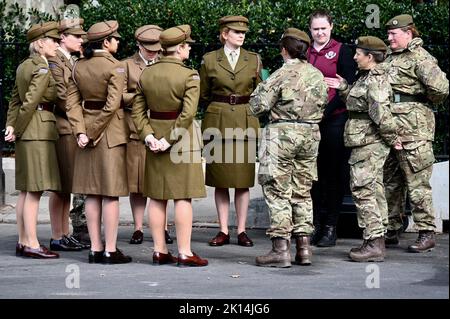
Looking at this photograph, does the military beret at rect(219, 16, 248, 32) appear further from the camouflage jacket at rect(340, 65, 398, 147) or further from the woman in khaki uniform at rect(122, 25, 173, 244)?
the camouflage jacket at rect(340, 65, 398, 147)

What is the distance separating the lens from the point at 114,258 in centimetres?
1086

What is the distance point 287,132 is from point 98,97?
165cm

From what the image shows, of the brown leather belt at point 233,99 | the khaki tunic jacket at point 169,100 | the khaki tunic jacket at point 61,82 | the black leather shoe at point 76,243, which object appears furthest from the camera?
the brown leather belt at point 233,99

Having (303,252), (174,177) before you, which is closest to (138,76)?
(174,177)

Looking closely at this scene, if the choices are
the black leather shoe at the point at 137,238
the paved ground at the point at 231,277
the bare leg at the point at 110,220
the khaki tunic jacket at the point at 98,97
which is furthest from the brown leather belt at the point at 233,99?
the bare leg at the point at 110,220

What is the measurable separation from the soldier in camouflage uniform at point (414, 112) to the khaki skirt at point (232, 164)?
1388 millimetres

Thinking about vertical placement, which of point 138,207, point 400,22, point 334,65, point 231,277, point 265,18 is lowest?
point 231,277

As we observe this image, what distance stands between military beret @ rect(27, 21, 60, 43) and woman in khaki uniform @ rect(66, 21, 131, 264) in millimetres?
464

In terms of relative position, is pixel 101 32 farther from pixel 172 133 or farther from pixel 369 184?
pixel 369 184

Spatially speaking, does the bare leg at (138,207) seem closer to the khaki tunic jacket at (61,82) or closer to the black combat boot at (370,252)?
the khaki tunic jacket at (61,82)

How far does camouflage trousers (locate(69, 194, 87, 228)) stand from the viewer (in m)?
12.0

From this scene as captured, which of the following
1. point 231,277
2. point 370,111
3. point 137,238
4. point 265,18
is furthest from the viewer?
point 265,18

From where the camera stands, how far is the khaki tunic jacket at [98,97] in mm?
10789

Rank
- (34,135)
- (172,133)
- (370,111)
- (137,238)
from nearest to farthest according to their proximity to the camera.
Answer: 1. (172,133)
2. (370,111)
3. (34,135)
4. (137,238)
